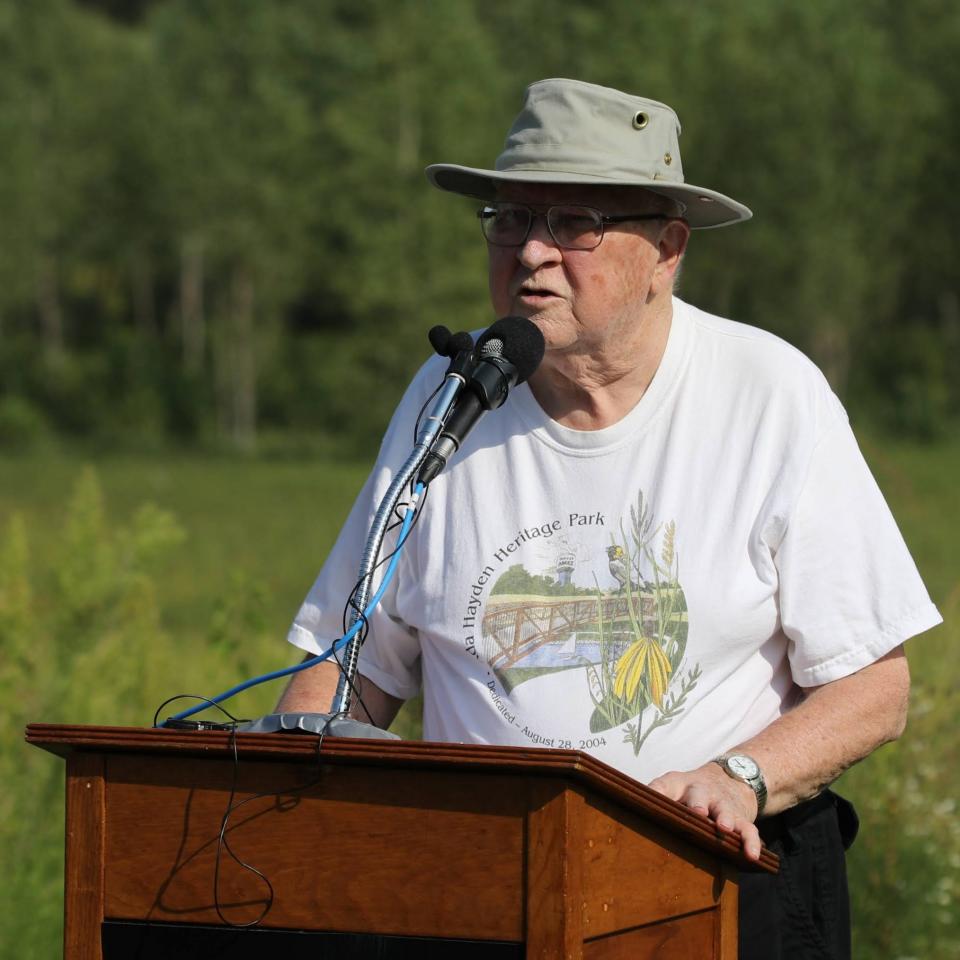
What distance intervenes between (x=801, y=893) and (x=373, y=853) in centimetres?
112

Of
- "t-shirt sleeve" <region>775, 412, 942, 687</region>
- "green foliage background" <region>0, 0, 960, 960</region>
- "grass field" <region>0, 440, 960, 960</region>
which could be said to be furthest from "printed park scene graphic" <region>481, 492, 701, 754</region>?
"green foliage background" <region>0, 0, 960, 960</region>

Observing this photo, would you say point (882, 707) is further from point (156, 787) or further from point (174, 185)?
point (174, 185)

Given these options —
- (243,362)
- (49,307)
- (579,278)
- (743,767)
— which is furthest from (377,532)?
(49,307)

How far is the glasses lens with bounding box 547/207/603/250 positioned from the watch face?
109 cm

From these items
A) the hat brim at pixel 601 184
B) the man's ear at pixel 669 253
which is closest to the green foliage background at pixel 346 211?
the hat brim at pixel 601 184

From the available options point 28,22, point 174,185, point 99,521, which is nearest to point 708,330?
point 99,521

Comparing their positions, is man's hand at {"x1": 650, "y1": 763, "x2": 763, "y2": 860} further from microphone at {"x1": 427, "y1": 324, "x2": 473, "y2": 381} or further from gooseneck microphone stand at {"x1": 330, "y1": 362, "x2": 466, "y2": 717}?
microphone at {"x1": 427, "y1": 324, "x2": 473, "y2": 381}

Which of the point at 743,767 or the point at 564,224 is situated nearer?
the point at 743,767

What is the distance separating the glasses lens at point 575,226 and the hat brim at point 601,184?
0.24 feet

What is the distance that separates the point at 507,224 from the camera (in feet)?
11.5

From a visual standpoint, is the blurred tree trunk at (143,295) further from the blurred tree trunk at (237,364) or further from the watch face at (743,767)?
the watch face at (743,767)

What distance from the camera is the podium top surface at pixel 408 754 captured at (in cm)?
233

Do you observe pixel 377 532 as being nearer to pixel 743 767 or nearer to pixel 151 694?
pixel 743 767

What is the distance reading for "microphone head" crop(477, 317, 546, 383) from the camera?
10.0 feet
